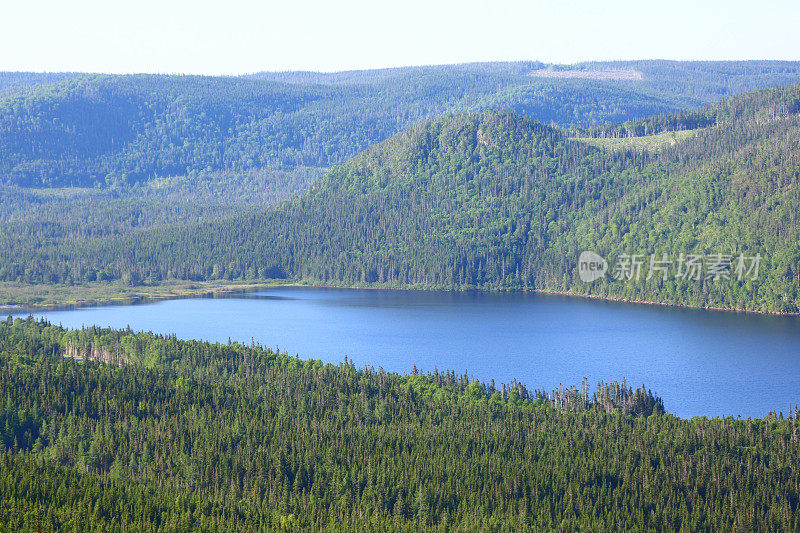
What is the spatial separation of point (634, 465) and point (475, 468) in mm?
21938

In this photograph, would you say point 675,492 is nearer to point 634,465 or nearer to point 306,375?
point 634,465

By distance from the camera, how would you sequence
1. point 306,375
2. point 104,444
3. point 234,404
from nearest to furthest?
point 104,444, point 234,404, point 306,375

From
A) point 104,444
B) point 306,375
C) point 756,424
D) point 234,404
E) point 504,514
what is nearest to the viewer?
point 504,514

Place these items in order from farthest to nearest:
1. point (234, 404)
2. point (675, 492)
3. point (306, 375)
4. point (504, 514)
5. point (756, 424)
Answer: point (306, 375) → point (234, 404) → point (756, 424) → point (675, 492) → point (504, 514)

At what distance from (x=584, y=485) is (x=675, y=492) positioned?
1147cm

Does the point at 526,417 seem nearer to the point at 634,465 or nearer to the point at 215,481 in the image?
the point at 634,465

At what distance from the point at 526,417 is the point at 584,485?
2776cm

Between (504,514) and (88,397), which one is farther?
(88,397)

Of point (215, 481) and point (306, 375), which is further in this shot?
point (306, 375)

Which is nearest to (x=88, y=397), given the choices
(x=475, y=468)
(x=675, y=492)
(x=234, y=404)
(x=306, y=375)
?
(x=234, y=404)

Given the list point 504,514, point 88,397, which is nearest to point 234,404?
point 88,397

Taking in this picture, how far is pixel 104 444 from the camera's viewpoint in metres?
148

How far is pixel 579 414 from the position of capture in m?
167

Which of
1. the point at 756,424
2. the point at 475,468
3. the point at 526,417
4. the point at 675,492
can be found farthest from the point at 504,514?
the point at 756,424
